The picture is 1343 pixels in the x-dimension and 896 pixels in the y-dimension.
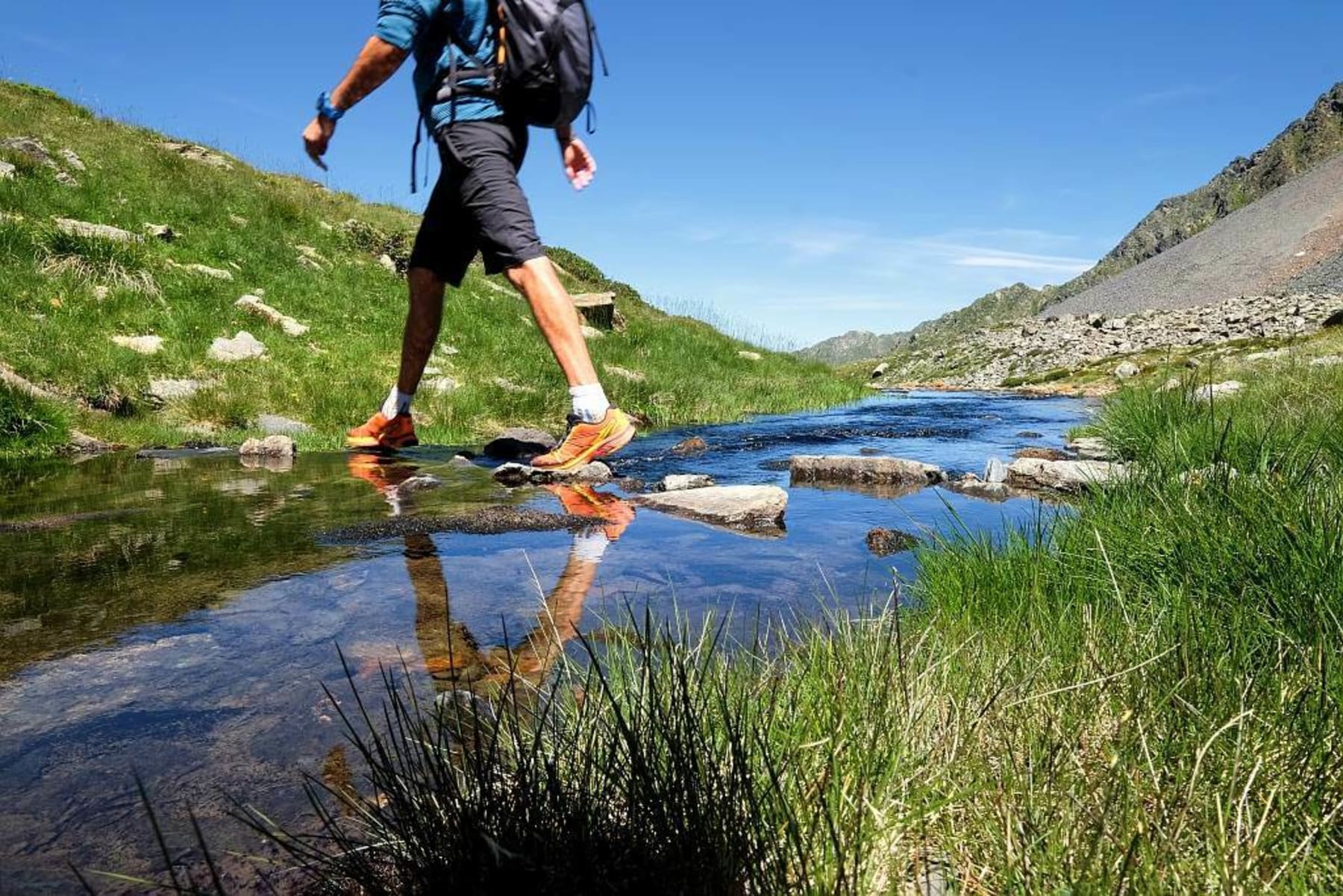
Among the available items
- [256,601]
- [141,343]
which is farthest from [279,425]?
[256,601]

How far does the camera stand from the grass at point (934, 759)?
3.73ft

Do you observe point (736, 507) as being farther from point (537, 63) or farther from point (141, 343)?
point (141, 343)

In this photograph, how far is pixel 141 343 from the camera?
877 cm

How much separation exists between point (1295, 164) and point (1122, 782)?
574ft

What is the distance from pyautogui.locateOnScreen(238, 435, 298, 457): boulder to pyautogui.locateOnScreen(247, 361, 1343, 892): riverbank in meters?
5.22

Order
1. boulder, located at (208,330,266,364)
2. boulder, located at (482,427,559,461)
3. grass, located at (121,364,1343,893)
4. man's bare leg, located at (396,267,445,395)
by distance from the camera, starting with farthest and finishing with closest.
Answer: boulder, located at (208,330,266,364), boulder, located at (482,427,559,461), man's bare leg, located at (396,267,445,395), grass, located at (121,364,1343,893)

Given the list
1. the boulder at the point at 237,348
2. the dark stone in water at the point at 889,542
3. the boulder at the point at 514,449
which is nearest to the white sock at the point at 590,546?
the dark stone in water at the point at 889,542

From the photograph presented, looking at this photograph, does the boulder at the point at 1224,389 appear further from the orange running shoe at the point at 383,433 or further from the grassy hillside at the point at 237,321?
the orange running shoe at the point at 383,433

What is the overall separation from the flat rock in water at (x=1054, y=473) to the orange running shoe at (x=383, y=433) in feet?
14.1

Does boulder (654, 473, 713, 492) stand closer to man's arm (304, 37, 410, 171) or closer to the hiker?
the hiker

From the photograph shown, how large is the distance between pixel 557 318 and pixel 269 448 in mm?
3154

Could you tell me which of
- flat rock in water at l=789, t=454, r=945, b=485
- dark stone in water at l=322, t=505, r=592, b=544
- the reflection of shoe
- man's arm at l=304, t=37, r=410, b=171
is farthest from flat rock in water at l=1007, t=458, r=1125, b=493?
man's arm at l=304, t=37, r=410, b=171

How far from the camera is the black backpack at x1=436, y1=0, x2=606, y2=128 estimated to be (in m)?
4.59

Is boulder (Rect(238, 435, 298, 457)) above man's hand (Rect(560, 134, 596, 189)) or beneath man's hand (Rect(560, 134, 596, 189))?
beneath
